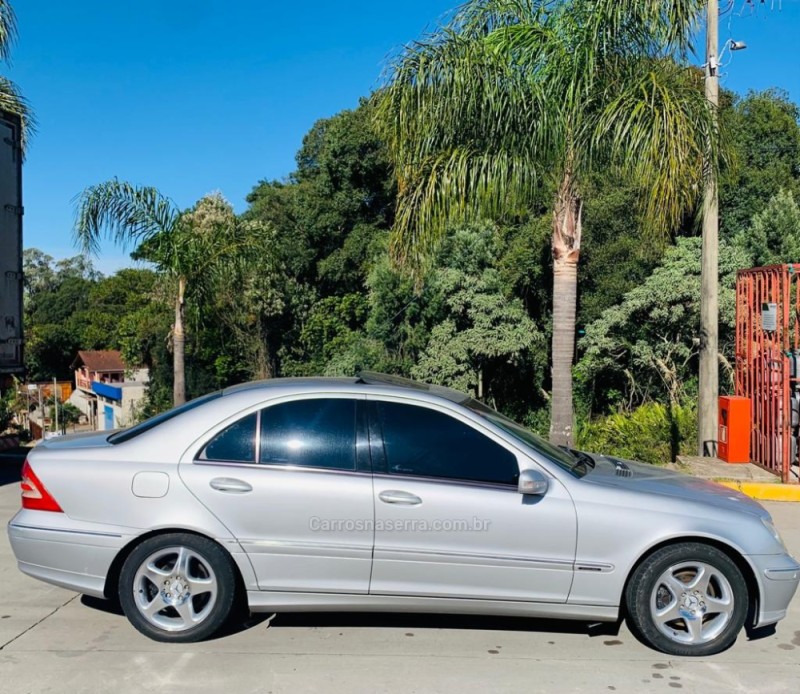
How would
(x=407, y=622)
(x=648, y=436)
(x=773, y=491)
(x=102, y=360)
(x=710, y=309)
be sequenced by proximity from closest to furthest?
(x=407, y=622) → (x=773, y=491) → (x=710, y=309) → (x=648, y=436) → (x=102, y=360)

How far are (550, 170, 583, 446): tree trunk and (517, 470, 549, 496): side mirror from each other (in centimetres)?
491

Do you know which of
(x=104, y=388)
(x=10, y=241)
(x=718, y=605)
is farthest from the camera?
(x=104, y=388)

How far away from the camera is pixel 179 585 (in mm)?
4387

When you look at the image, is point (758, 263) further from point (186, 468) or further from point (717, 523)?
point (186, 468)

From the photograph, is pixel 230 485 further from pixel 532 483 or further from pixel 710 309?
pixel 710 309

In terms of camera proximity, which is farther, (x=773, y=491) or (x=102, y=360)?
(x=102, y=360)

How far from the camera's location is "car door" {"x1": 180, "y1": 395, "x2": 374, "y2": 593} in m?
4.31

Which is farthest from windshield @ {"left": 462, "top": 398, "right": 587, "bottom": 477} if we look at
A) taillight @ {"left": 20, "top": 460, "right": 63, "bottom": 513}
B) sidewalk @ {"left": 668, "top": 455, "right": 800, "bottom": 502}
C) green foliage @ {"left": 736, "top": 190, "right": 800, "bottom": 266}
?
green foliage @ {"left": 736, "top": 190, "right": 800, "bottom": 266}

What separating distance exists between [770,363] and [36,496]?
25.4 ft

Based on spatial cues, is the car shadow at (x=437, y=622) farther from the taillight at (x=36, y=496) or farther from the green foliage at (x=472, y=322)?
the green foliage at (x=472, y=322)

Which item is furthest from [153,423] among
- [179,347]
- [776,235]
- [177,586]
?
[776,235]

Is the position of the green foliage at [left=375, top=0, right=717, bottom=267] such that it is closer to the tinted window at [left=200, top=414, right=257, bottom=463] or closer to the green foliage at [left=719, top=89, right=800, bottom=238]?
the tinted window at [left=200, top=414, right=257, bottom=463]

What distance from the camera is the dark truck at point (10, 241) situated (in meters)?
9.77

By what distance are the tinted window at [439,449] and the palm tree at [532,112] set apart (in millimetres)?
4795
